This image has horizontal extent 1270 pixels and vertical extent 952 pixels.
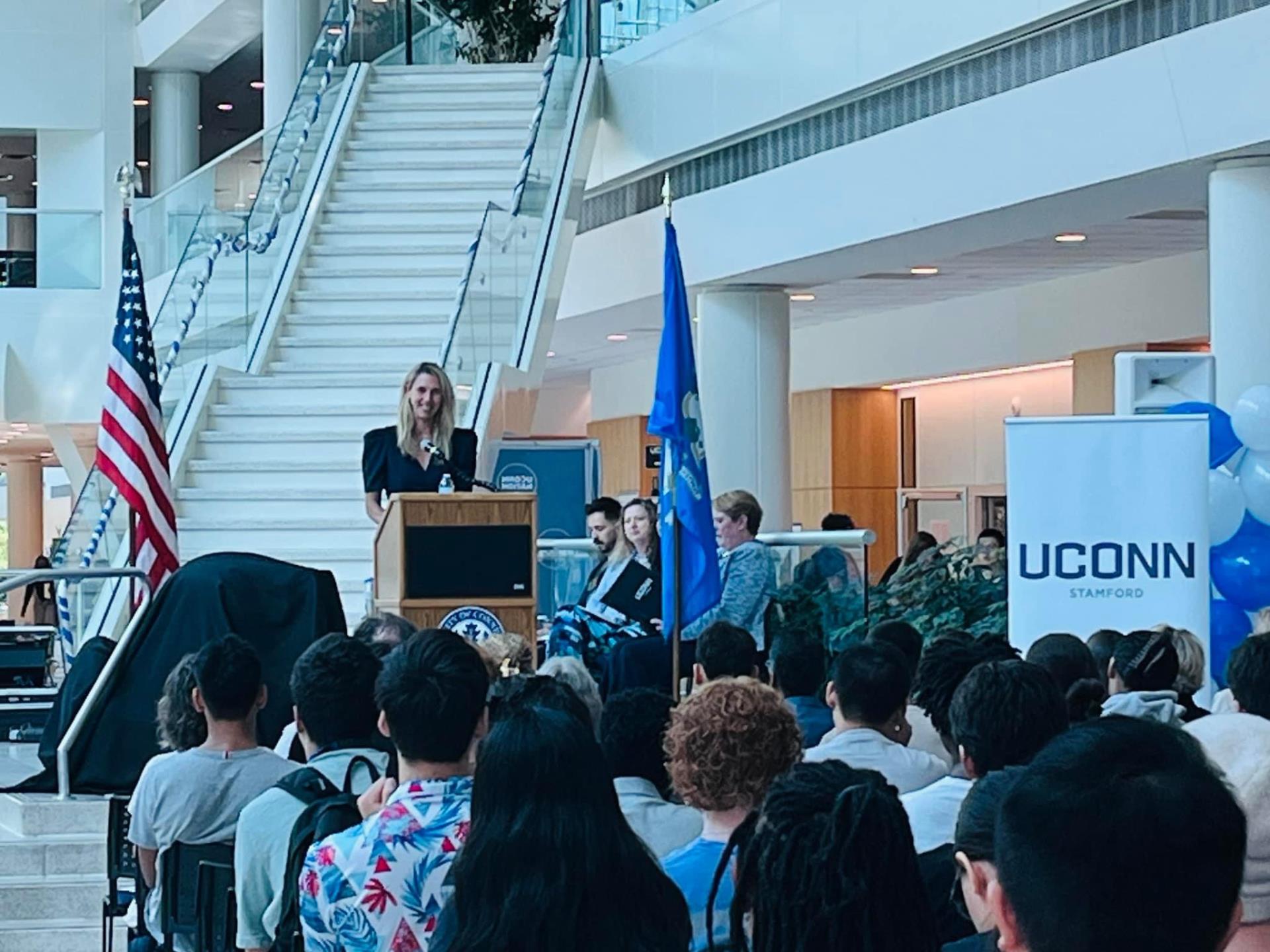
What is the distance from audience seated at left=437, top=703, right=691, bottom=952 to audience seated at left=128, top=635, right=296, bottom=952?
2504 millimetres

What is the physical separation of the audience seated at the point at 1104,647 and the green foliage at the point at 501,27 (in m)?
13.6

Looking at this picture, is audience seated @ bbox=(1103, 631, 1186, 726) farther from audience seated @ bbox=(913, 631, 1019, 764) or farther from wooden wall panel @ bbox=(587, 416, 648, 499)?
wooden wall panel @ bbox=(587, 416, 648, 499)

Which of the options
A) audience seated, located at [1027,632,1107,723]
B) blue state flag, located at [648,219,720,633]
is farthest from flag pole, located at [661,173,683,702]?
audience seated, located at [1027,632,1107,723]

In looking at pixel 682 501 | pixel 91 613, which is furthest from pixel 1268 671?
pixel 91 613

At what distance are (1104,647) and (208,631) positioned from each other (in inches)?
125

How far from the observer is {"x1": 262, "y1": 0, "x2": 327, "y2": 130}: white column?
2186cm

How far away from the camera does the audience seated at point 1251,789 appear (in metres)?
2.94

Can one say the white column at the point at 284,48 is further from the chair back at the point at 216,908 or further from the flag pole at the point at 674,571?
the chair back at the point at 216,908

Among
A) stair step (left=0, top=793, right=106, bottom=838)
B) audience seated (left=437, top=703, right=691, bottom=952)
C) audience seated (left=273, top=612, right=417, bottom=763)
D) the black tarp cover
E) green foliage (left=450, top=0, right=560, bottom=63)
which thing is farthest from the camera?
green foliage (left=450, top=0, right=560, bottom=63)

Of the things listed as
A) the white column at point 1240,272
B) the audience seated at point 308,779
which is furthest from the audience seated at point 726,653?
the white column at point 1240,272

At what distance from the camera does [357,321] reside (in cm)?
1558

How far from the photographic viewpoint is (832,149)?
13992 mm

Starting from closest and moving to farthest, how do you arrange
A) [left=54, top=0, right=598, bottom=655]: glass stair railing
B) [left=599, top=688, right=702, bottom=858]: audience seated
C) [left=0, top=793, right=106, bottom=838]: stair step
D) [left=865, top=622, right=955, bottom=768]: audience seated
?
[left=599, top=688, right=702, bottom=858]: audience seated, [left=865, top=622, right=955, bottom=768]: audience seated, [left=0, top=793, right=106, bottom=838]: stair step, [left=54, top=0, right=598, bottom=655]: glass stair railing

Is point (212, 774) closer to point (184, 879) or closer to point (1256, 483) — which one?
point (184, 879)
